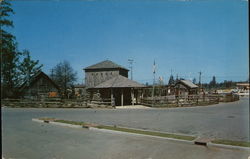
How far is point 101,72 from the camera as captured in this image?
36.4m

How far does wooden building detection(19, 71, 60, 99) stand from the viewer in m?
36.1

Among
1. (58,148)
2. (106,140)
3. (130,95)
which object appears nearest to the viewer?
(58,148)

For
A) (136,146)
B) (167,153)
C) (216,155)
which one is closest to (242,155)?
(216,155)

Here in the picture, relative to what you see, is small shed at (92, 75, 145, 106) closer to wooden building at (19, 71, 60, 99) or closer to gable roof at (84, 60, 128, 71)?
gable roof at (84, 60, 128, 71)

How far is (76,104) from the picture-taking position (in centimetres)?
2464

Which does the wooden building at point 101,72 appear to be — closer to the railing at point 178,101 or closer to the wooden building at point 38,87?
the wooden building at point 38,87

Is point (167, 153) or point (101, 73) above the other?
point (101, 73)

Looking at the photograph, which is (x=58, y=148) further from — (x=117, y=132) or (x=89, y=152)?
(x=117, y=132)

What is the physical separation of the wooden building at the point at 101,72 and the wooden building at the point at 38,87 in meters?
6.88

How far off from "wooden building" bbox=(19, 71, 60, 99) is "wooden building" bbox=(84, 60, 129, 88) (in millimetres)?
6880

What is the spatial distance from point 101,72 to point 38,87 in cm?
1157

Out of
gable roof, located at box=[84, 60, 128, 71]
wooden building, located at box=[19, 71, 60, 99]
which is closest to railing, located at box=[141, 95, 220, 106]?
gable roof, located at box=[84, 60, 128, 71]

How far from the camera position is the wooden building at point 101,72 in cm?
3569

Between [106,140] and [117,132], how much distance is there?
1.37m
